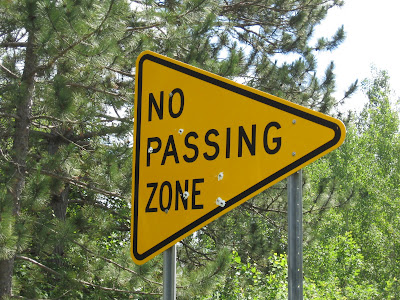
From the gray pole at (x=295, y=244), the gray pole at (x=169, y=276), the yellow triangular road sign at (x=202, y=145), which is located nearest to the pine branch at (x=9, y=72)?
the yellow triangular road sign at (x=202, y=145)

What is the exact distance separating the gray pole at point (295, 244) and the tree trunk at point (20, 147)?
4.80 m

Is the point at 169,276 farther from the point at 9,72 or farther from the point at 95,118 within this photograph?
the point at 95,118

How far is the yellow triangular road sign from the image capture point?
1.61m

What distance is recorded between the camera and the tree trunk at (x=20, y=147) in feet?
19.6

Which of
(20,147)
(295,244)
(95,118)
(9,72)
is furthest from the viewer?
(95,118)

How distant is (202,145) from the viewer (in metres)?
1.79

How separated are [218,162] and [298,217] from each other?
0.36m

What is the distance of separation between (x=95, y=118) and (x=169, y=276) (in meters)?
5.62

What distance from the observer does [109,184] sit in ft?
19.6

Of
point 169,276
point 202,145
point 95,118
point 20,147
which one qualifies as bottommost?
point 169,276

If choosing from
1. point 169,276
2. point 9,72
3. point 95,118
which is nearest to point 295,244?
point 169,276

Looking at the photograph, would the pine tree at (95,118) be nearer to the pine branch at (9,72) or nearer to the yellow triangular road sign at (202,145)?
the pine branch at (9,72)

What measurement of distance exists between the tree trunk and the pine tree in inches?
0.5

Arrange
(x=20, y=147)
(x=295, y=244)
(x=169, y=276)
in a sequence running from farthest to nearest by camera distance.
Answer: (x=20, y=147), (x=169, y=276), (x=295, y=244)
